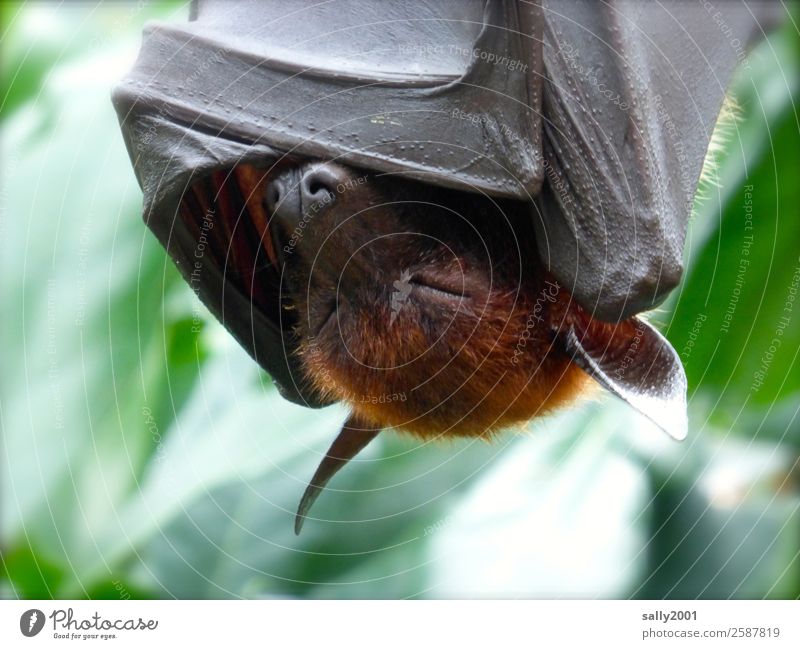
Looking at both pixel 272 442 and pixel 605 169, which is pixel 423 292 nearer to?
pixel 605 169

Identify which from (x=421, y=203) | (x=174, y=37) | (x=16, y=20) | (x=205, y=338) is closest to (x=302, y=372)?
(x=421, y=203)

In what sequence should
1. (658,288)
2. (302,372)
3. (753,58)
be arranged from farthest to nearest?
(753,58) → (302,372) → (658,288)

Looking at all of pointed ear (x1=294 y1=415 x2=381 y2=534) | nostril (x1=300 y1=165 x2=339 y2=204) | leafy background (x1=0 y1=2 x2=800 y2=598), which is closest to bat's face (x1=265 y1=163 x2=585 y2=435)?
nostril (x1=300 y1=165 x2=339 y2=204)

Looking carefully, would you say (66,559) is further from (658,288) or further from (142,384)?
(658,288)

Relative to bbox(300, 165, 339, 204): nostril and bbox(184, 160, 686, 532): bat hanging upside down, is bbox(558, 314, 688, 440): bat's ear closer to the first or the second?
bbox(184, 160, 686, 532): bat hanging upside down

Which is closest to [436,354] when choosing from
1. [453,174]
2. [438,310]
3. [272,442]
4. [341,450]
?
[438,310]

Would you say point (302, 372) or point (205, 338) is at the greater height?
point (302, 372)

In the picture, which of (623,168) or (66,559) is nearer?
(623,168)

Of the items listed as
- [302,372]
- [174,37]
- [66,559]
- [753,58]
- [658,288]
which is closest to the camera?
[658,288]
